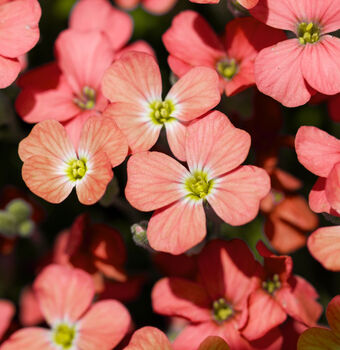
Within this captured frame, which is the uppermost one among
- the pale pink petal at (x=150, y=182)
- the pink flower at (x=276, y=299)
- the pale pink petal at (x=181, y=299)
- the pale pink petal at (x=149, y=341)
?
the pale pink petal at (x=150, y=182)

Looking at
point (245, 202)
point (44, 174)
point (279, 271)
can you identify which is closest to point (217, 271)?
point (279, 271)

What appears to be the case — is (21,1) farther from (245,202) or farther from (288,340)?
(288,340)

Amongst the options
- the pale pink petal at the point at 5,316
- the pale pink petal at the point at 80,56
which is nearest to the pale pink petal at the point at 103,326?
the pale pink petal at the point at 5,316

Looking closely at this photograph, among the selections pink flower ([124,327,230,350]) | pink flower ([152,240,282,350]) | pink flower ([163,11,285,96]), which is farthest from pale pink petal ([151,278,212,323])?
pink flower ([163,11,285,96])

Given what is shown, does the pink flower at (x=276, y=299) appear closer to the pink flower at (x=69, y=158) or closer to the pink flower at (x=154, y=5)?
the pink flower at (x=69, y=158)

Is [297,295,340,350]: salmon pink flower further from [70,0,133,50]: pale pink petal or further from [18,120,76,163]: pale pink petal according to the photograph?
[70,0,133,50]: pale pink petal

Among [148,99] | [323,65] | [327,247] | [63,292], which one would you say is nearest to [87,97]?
[148,99]

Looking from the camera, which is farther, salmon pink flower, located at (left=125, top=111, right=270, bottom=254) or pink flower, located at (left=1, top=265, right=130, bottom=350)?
pink flower, located at (left=1, top=265, right=130, bottom=350)
